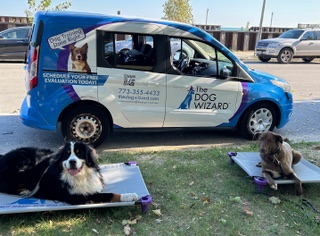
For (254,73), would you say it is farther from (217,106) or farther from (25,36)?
(25,36)

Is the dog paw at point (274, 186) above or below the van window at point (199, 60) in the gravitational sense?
→ below

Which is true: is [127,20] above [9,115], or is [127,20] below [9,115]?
above

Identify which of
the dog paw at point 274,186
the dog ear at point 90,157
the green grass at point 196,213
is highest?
the dog ear at point 90,157

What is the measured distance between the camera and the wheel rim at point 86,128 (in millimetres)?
5164

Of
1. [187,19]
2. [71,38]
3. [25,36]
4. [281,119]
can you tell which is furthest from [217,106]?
[187,19]

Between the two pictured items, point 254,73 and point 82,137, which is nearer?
point 82,137

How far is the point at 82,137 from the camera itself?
17.3ft

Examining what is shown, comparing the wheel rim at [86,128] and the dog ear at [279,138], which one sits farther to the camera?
the wheel rim at [86,128]

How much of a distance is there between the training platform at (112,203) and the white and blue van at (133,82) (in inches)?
50.1

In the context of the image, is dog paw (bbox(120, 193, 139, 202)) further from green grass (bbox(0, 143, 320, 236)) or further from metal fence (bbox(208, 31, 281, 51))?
metal fence (bbox(208, 31, 281, 51))

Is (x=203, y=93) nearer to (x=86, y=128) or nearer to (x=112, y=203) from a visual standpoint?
(x=86, y=128)

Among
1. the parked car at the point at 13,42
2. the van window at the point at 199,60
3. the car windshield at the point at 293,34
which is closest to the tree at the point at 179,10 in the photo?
the car windshield at the point at 293,34

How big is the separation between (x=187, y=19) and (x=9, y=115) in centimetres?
2982

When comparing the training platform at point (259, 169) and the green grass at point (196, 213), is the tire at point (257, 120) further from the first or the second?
the green grass at point (196, 213)
